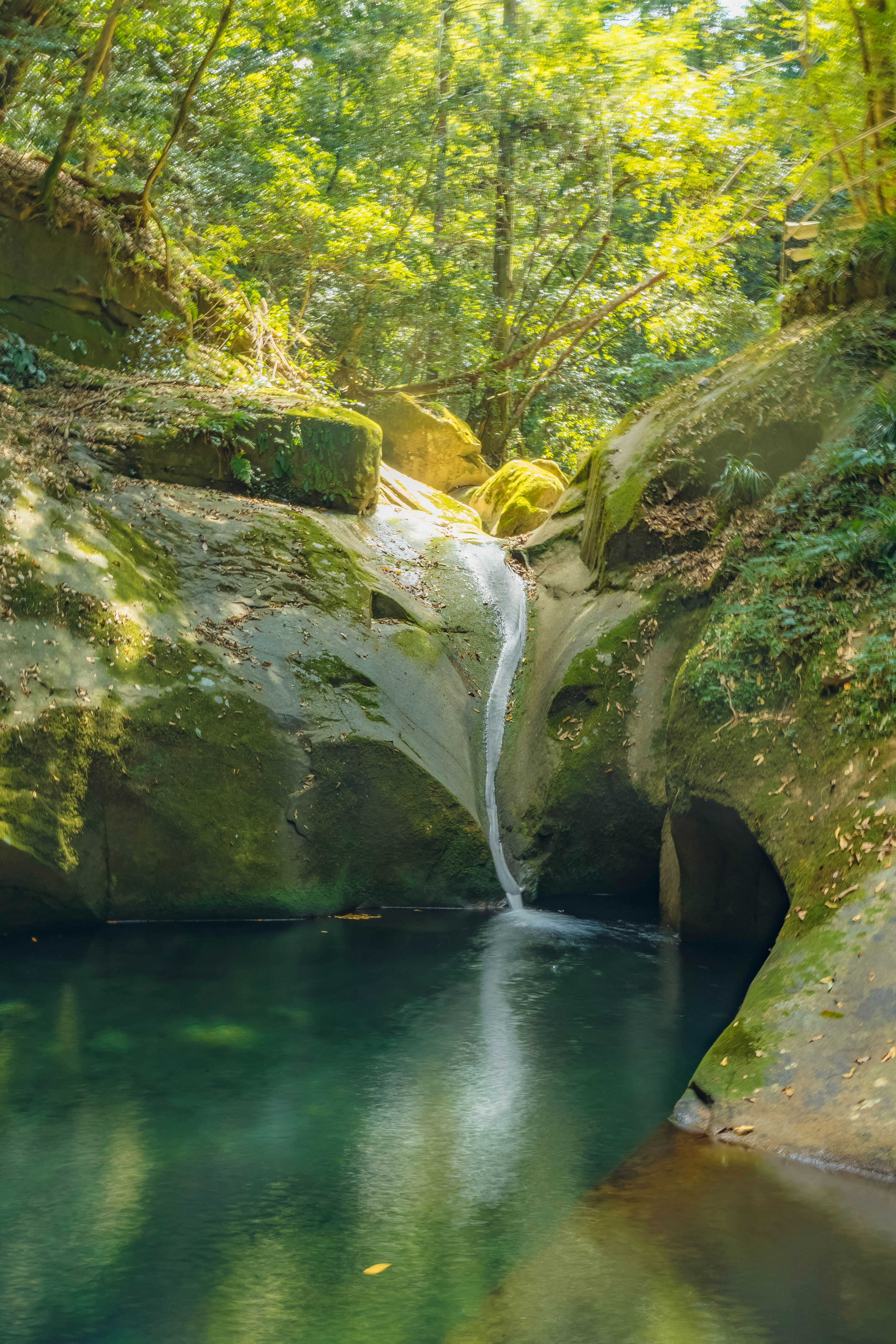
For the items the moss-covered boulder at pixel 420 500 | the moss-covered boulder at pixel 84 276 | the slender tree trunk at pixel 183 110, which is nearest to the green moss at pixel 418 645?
the moss-covered boulder at pixel 420 500

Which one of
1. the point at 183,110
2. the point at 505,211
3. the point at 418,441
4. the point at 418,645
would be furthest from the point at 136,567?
the point at 505,211

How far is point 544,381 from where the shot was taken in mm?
21219

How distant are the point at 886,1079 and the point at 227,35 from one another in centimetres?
1612

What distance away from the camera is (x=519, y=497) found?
52.7 feet

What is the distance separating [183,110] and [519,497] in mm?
7056

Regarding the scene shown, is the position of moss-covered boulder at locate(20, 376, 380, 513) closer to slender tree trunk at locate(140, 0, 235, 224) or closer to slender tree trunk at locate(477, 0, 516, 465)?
slender tree trunk at locate(140, 0, 235, 224)

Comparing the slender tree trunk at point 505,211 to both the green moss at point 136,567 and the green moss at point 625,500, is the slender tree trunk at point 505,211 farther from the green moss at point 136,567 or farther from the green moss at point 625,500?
the green moss at point 136,567

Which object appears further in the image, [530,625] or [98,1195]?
[530,625]

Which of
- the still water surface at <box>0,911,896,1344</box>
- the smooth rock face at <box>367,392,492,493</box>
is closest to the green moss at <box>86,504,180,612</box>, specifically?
the still water surface at <box>0,911,896,1344</box>

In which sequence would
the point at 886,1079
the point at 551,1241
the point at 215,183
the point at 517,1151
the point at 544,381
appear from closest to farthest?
the point at 551,1241, the point at 886,1079, the point at 517,1151, the point at 215,183, the point at 544,381

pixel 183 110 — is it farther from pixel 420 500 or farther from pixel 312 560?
pixel 312 560

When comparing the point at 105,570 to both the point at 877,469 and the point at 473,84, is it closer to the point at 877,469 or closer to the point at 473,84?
the point at 877,469

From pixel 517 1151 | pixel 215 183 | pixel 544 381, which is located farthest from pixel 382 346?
pixel 517 1151

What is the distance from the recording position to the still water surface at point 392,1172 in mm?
3543
